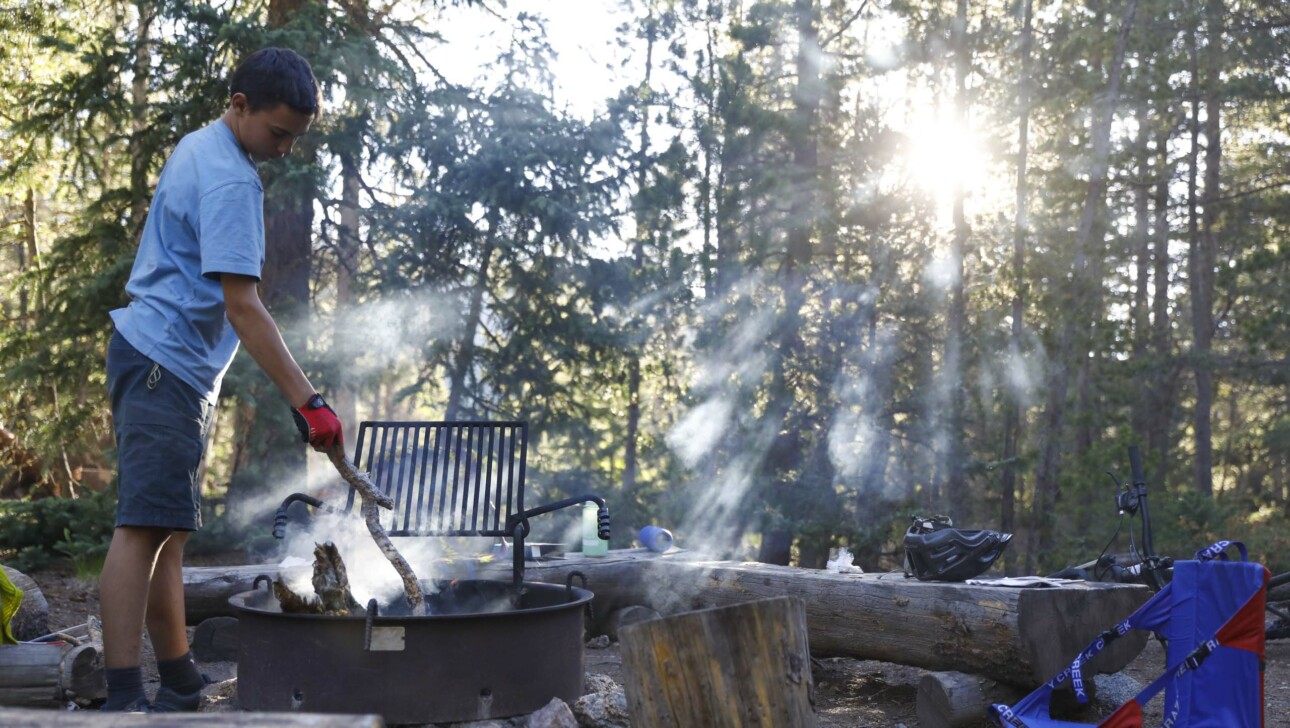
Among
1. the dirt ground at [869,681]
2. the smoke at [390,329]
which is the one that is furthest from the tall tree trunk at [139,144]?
the dirt ground at [869,681]

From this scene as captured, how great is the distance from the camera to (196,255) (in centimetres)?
311

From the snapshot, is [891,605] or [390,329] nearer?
[891,605]

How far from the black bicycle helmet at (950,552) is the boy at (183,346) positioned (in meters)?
2.90

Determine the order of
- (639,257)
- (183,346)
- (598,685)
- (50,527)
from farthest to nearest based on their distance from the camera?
(639,257), (50,527), (598,685), (183,346)

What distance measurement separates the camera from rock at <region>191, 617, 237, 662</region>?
580 cm

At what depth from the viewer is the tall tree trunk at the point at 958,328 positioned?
1113 centimetres

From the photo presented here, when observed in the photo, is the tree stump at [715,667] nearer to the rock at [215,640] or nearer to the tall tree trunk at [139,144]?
the rock at [215,640]

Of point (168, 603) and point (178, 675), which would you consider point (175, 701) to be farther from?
point (168, 603)

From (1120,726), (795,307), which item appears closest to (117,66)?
(795,307)

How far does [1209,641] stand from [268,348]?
307 cm

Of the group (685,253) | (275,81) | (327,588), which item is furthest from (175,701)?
(685,253)

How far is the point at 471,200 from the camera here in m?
9.89

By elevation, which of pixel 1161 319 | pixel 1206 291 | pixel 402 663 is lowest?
→ pixel 402 663

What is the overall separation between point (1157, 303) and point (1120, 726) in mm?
18055
